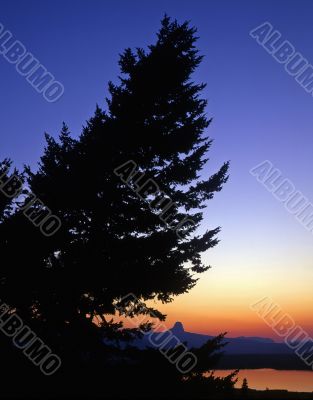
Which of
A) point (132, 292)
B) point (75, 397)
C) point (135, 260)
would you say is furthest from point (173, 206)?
point (75, 397)

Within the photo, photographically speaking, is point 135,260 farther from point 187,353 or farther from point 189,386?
point 189,386

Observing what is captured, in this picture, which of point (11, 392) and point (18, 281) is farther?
point (18, 281)

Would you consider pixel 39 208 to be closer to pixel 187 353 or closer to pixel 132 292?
pixel 132 292

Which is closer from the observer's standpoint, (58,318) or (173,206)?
(58,318)

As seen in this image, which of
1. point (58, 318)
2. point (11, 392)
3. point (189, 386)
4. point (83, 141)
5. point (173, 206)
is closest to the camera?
point (189, 386)

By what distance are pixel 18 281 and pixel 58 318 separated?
2251 millimetres

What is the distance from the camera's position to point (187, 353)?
11766 millimetres

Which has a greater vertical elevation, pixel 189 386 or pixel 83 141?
pixel 83 141

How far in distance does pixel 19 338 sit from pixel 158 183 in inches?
339

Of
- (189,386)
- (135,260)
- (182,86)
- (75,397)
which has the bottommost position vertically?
(75,397)

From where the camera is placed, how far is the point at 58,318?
13.4 meters

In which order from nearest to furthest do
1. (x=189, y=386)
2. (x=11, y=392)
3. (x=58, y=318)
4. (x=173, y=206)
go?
1. (x=189, y=386)
2. (x=11, y=392)
3. (x=58, y=318)
4. (x=173, y=206)

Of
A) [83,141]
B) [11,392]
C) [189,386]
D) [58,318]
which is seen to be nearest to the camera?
[189,386]

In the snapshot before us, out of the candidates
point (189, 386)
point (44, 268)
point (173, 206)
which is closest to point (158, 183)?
point (173, 206)
